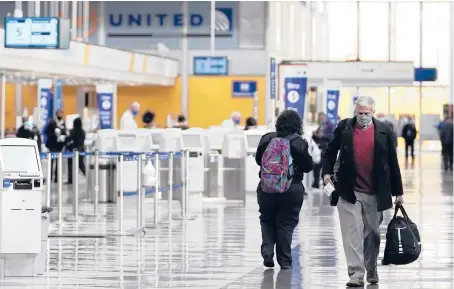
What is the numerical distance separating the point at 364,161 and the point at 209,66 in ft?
118

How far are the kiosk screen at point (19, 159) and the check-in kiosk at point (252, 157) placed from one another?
1561 centimetres

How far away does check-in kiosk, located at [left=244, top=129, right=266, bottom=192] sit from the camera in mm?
29266

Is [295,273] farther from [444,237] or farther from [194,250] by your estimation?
[444,237]

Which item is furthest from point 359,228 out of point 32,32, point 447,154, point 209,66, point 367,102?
point 209,66

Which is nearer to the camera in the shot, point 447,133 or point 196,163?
point 196,163

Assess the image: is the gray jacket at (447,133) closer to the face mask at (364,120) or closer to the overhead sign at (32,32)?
the overhead sign at (32,32)

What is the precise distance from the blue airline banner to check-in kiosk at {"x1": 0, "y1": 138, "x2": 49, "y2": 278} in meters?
15.6

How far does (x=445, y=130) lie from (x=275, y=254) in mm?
29068

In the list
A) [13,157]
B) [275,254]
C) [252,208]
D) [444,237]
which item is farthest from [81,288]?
[252,208]

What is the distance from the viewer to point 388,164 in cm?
1221

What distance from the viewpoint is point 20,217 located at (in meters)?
13.0

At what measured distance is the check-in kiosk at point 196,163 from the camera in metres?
23.6

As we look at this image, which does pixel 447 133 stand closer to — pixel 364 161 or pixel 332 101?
pixel 332 101

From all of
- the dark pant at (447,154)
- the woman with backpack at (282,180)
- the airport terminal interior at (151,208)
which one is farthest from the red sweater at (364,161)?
the dark pant at (447,154)
